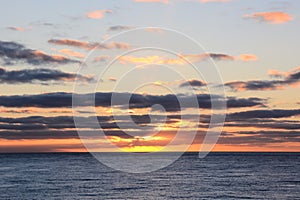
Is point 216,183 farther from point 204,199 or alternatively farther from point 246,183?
point 204,199

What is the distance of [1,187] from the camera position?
98125 mm

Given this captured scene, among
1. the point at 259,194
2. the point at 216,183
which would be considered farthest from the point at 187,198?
the point at 216,183

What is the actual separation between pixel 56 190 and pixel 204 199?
27.6 metres

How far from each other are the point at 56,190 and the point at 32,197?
11113mm

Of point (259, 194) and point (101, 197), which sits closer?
point (101, 197)

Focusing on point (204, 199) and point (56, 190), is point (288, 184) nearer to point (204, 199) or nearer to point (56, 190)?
point (204, 199)

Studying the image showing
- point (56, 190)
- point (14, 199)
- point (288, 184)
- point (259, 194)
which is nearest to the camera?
point (14, 199)

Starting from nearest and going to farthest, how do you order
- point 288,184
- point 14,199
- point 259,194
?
point 14,199 → point 259,194 → point 288,184

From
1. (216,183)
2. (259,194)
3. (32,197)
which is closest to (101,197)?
(32,197)

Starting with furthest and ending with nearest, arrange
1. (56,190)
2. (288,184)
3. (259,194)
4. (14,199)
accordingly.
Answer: (288,184)
(56,190)
(259,194)
(14,199)

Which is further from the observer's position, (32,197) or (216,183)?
(216,183)

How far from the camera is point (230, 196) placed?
8606cm

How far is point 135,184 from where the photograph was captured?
10844cm

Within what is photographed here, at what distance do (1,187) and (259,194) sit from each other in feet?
149
